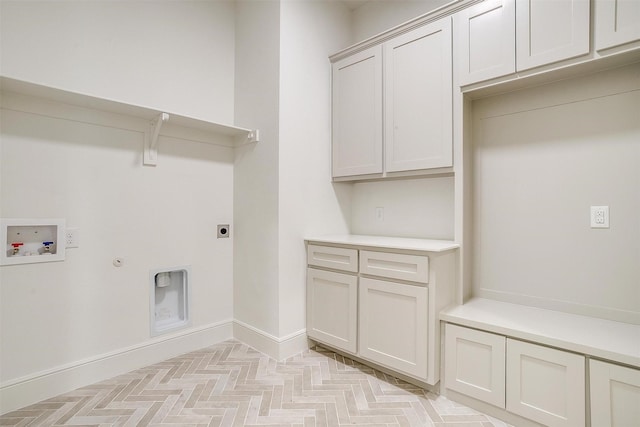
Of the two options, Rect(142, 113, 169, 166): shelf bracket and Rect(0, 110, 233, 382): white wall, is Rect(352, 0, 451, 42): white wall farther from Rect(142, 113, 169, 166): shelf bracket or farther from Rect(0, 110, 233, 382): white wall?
Rect(142, 113, 169, 166): shelf bracket

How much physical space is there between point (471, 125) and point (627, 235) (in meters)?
1.17

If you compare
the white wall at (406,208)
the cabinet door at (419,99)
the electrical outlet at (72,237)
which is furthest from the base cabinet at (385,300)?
the electrical outlet at (72,237)

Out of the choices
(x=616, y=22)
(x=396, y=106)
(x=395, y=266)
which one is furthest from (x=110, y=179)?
(x=616, y=22)

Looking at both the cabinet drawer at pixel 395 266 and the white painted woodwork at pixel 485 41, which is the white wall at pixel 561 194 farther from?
the cabinet drawer at pixel 395 266

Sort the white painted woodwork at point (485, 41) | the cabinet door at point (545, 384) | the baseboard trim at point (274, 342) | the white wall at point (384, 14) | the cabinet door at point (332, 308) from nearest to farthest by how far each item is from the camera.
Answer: the cabinet door at point (545, 384), the white painted woodwork at point (485, 41), the cabinet door at point (332, 308), the baseboard trim at point (274, 342), the white wall at point (384, 14)

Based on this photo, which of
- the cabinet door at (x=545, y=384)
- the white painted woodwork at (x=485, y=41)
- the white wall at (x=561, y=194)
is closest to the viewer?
the cabinet door at (x=545, y=384)

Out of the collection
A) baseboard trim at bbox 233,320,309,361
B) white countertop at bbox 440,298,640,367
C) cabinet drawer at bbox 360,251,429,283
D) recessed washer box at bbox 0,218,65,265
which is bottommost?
baseboard trim at bbox 233,320,309,361

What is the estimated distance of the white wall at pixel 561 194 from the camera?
1763mm

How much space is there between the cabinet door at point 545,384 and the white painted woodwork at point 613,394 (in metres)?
0.04

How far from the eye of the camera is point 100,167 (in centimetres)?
212

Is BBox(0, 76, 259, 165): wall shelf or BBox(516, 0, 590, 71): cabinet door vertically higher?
BBox(516, 0, 590, 71): cabinet door

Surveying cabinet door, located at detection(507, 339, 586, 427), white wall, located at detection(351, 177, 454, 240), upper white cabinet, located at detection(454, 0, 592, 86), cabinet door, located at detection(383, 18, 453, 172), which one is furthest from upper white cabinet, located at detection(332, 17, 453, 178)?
cabinet door, located at detection(507, 339, 586, 427)

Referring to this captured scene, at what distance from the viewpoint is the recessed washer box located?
1789 mm

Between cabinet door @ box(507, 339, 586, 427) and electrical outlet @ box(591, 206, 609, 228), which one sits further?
electrical outlet @ box(591, 206, 609, 228)
